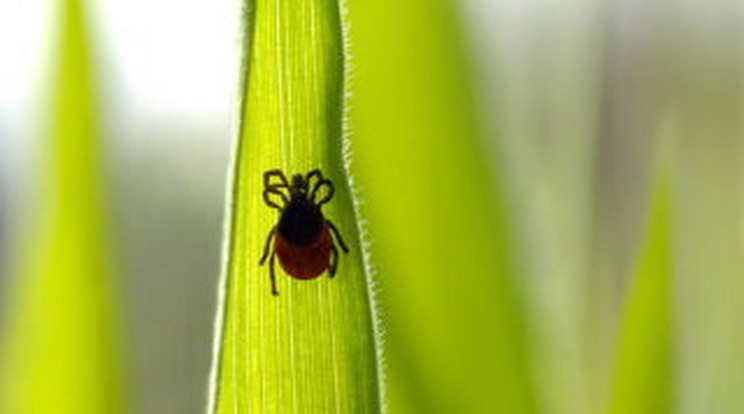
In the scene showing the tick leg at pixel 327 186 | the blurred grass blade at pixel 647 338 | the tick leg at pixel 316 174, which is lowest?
the blurred grass blade at pixel 647 338

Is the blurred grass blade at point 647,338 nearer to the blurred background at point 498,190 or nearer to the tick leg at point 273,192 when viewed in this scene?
the blurred background at point 498,190

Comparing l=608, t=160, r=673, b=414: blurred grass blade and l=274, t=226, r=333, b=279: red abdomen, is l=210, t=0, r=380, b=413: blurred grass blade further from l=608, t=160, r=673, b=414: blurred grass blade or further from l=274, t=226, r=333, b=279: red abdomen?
l=608, t=160, r=673, b=414: blurred grass blade

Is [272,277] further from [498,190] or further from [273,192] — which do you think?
[498,190]

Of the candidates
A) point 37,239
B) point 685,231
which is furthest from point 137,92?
point 685,231

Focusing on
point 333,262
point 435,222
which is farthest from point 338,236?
point 435,222

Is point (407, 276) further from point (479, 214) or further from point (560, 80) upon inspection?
point (560, 80)

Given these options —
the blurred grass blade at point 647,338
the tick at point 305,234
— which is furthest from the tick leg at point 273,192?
the blurred grass blade at point 647,338

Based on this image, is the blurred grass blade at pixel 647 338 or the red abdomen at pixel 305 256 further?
the blurred grass blade at pixel 647 338

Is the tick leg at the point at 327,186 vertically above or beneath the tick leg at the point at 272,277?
above
